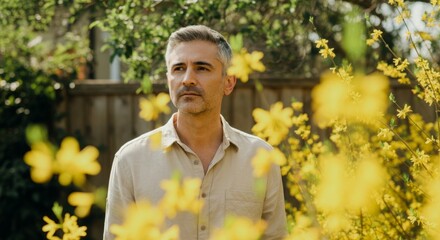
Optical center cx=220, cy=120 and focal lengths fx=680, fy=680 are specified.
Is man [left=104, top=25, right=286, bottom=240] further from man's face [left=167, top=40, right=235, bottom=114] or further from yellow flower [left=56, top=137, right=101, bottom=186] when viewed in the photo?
yellow flower [left=56, top=137, right=101, bottom=186]

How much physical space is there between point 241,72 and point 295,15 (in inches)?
121

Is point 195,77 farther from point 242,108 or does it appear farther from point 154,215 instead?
point 242,108

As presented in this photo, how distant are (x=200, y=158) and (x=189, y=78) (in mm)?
341

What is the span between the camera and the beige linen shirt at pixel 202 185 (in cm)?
240

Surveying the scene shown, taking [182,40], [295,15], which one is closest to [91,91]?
[295,15]

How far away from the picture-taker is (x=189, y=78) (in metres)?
2.35

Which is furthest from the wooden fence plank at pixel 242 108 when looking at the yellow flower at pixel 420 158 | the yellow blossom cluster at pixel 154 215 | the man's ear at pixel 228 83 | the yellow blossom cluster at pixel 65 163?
the yellow blossom cluster at pixel 65 163

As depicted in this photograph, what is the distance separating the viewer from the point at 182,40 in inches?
97.4

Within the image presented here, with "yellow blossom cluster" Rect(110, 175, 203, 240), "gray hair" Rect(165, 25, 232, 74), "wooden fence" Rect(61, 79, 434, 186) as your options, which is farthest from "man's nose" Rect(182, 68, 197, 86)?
"wooden fence" Rect(61, 79, 434, 186)

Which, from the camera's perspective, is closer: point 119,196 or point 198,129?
point 119,196

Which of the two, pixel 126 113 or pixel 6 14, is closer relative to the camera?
pixel 6 14

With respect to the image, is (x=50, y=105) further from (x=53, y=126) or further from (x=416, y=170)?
(x=416, y=170)

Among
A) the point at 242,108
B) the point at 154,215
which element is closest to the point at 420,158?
the point at 154,215

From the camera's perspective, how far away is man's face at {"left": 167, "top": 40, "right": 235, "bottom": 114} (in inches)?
93.0
